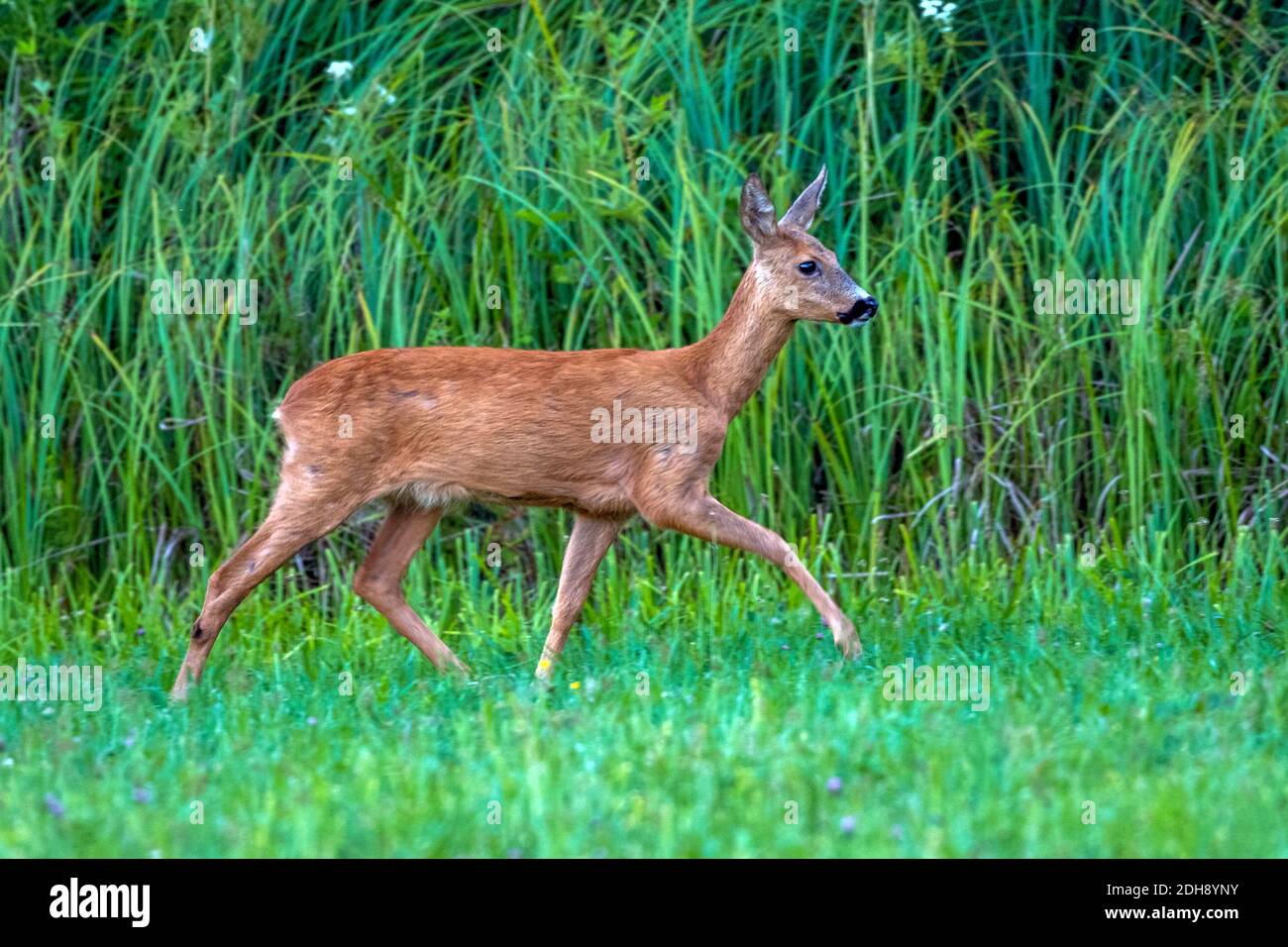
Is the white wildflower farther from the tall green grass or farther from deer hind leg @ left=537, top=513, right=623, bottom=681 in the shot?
deer hind leg @ left=537, top=513, right=623, bottom=681

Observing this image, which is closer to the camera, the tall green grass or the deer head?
the deer head

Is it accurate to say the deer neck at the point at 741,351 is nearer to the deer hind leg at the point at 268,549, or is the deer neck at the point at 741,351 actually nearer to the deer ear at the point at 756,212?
the deer ear at the point at 756,212

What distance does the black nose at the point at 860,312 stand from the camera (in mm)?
6742

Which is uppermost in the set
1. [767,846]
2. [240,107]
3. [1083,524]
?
[240,107]

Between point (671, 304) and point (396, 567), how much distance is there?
7.20 feet

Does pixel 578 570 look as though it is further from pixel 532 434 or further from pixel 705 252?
pixel 705 252

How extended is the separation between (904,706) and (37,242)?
215 inches

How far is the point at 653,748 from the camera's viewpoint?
15.9 feet

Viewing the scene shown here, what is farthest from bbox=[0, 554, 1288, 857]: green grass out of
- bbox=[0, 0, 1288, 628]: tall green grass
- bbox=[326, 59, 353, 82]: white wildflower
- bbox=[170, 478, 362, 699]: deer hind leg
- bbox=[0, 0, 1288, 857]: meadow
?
bbox=[326, 59, 353, 82]: white wildflower

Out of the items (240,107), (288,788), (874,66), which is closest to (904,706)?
(288,788)

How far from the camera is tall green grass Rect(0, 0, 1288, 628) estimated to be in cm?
802

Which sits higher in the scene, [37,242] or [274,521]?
[37,242]

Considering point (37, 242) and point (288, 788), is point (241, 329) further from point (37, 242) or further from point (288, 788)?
point (288, 788)

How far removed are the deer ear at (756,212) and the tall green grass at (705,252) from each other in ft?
3.79
